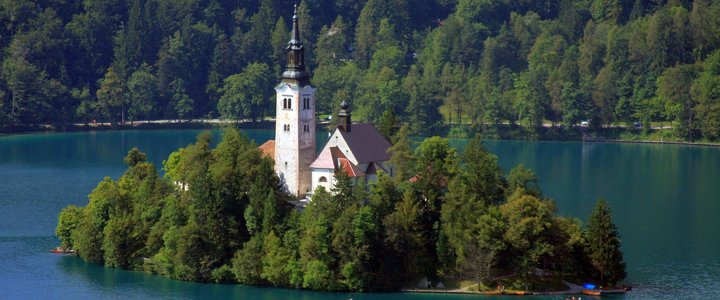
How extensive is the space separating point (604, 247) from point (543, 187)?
27.9 m

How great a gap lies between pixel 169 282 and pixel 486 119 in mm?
61272

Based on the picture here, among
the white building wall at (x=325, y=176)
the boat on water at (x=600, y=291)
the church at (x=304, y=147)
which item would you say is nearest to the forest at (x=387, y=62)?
the church at (x=304, y=147)

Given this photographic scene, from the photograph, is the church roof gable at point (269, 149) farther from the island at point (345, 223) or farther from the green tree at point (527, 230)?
the green tree at point (527, 230)

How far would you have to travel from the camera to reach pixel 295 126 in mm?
80250

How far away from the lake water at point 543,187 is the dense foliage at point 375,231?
1.10 m

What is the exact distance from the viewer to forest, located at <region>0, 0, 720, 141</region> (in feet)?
443

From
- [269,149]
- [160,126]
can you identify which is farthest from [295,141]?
[160,126]

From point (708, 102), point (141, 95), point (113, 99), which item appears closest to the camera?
point (708, 102)

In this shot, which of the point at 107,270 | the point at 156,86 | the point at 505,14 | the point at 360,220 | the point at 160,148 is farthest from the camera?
the point at 505,14

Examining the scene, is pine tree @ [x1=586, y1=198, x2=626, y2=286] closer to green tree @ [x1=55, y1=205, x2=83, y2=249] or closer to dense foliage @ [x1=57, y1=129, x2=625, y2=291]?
dense foliage @ [x1=57, y1=129, x2=625, y2=291]

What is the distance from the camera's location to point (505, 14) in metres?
156

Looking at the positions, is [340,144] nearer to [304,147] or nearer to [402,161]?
[304,147]

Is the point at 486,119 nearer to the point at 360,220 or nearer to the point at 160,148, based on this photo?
the point at 160,148

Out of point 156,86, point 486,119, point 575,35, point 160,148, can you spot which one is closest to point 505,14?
point 575,35
